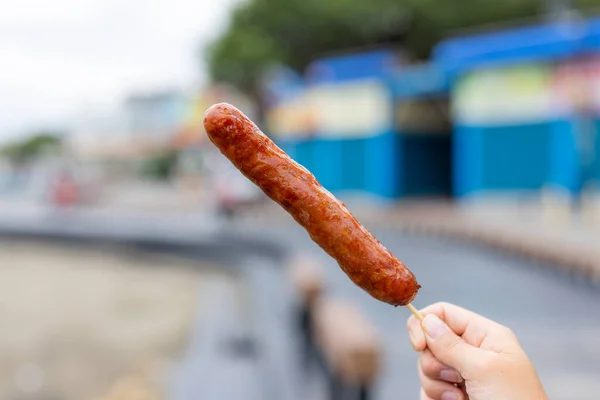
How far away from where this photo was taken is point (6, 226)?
70.9ft

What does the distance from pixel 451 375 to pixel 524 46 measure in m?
16.9

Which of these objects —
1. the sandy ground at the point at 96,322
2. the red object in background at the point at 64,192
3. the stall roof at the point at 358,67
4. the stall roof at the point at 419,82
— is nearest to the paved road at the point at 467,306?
the sandy ground at the point at 96,322

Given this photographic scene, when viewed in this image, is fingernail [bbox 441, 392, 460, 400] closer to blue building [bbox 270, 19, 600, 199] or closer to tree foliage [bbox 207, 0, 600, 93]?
blue building [bbox 270, 19, 600, 199]

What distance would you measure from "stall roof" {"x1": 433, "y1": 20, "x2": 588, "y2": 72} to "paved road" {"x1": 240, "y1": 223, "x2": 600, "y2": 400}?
20.0 feet

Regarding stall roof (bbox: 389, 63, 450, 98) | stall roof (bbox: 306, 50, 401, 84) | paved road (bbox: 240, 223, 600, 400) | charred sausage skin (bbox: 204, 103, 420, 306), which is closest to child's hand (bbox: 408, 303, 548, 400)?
charred sausage skin (bbox: 204, 103, 420, 306)

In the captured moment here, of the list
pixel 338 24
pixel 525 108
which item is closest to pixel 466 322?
pixel 525 108

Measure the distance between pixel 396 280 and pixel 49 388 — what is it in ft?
20.3

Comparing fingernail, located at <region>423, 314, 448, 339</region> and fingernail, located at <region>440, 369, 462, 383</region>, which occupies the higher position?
fingernail, located at <region>423, 314, 448, 339</region>

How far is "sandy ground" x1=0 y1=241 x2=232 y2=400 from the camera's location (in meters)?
7.05

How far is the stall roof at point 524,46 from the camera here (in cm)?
1630

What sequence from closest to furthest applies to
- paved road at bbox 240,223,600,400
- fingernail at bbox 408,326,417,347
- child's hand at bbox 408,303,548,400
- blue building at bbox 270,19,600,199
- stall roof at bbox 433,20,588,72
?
child's hand at bbox 408,303,548,400, fingernail at bbox 408,326,417,347, paved road at bbox 240,223,600,400, stall roof at bbox 433,20,588,72, blue building at bbox 270,19,600,199

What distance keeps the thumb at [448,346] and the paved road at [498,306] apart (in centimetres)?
347

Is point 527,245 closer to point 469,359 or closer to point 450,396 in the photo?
point 450,396

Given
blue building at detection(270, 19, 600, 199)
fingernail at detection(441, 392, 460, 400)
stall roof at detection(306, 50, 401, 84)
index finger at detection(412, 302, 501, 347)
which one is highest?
stall roof at detection(306, 50, 401, 84)
